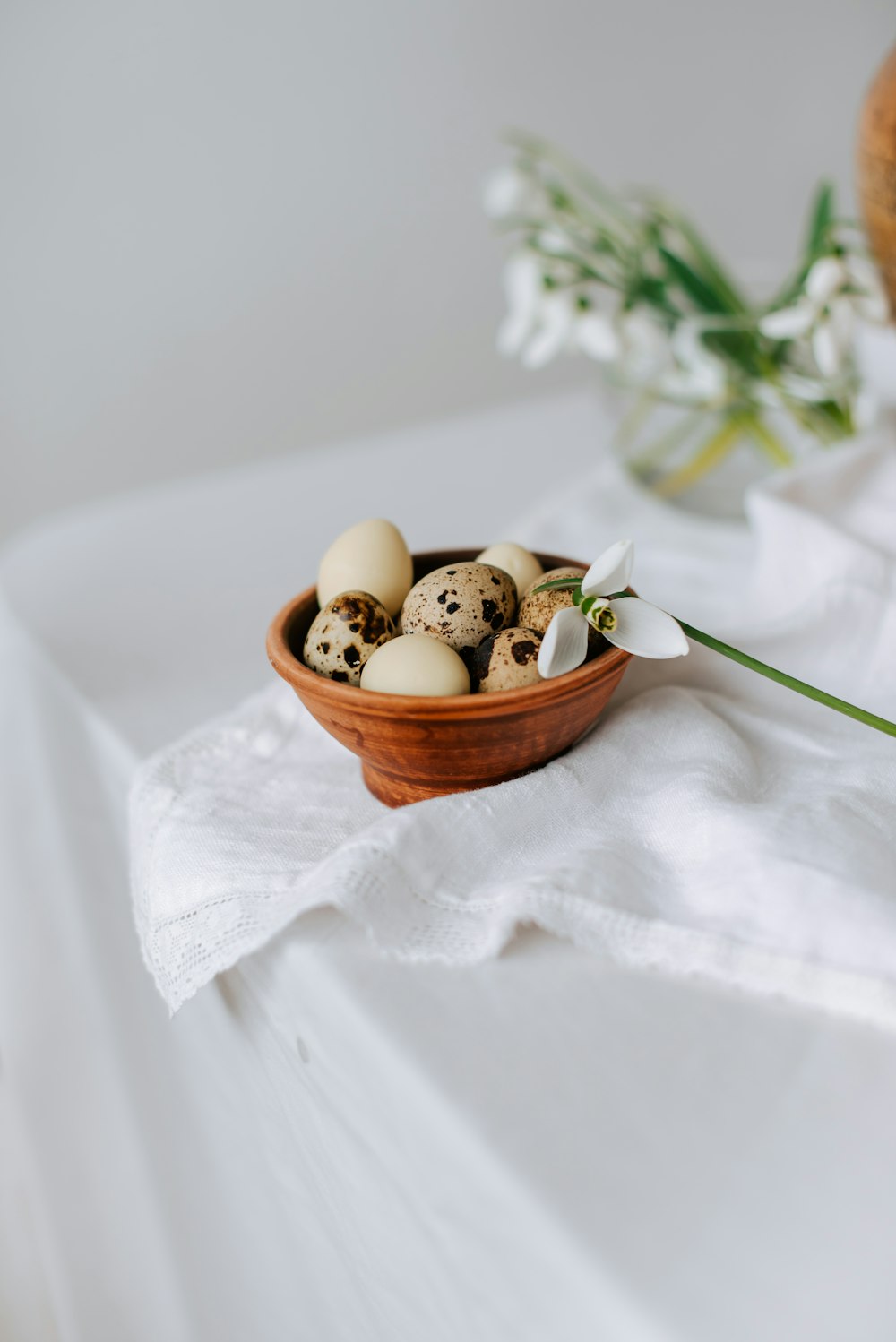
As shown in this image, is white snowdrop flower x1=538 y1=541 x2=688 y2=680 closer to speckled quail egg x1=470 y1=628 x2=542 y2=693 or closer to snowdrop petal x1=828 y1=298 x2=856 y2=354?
speckled quail egg x1=470 y1=628 x2=542 y2=693

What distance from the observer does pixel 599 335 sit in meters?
0.72

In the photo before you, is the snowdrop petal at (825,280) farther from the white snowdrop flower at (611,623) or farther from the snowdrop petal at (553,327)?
the white snowdrop flower at (611,623)

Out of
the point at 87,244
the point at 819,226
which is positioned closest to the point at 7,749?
the point at 819,226

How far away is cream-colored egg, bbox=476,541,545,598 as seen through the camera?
45 cm

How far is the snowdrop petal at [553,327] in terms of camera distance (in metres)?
0.74

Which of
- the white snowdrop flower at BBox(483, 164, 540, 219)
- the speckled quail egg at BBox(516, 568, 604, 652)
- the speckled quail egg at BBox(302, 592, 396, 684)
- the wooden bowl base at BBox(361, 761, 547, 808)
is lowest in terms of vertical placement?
the wooden bowl base at BBox(361, 761, 547, 808)

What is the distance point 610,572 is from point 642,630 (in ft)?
0.08

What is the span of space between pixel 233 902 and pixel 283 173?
131 cm

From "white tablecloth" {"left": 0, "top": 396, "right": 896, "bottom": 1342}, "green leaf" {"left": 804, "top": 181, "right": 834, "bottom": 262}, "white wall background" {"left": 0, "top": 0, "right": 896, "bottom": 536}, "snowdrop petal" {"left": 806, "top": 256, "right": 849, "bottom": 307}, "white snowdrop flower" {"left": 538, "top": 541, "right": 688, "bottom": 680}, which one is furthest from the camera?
"white wall background" {"left": 0, "top": 0, "right": 896, "bottom": 536}

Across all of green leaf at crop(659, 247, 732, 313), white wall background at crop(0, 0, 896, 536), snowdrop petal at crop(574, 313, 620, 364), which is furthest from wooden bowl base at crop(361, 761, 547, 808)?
white wall background at crop(0, 0, 896, 536)

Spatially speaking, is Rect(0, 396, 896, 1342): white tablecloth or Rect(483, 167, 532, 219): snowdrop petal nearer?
Rect(0, 396, 896, 1342): white tablecloth

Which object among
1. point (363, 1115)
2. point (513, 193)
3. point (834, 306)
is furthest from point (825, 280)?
point (363, 1115)

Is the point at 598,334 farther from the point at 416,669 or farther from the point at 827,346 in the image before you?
the point at 416,669

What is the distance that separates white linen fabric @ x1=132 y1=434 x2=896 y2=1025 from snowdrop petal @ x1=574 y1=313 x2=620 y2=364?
0.24 m
